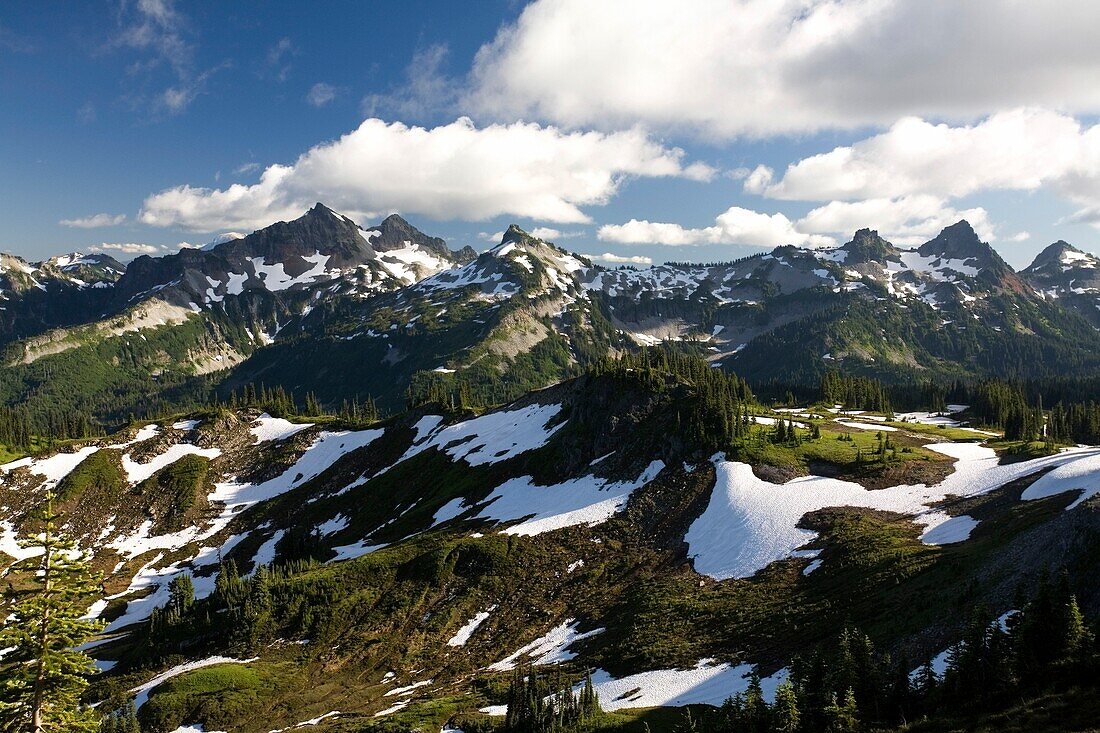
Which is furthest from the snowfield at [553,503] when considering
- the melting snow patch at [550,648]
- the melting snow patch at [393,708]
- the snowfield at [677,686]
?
the snowfield at [677,686]

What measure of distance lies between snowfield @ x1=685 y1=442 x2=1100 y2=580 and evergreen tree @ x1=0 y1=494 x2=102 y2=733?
66.6 metres

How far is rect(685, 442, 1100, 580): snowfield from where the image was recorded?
71.5 metres

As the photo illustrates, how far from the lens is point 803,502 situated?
86750 mm

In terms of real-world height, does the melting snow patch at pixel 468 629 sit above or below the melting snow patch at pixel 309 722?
above

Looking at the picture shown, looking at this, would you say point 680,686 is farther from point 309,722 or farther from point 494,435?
point 494,435

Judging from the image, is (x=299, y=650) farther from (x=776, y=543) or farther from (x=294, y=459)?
(x=294, y=459)

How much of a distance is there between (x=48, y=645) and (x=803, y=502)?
8475cm

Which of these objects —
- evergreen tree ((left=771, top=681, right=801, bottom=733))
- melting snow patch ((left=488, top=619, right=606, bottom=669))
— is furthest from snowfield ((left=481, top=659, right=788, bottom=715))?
evergreen tree ((left=771, top=681, right=801, bottom=733))

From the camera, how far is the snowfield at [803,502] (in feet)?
235

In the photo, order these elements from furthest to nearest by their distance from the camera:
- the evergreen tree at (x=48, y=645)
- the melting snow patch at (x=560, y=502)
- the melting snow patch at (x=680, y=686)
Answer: the melting snow patch at (x=560, y=502) < the melting snow patch at (x=680, y=686) < the evergreen tree at (x=48, y=645)

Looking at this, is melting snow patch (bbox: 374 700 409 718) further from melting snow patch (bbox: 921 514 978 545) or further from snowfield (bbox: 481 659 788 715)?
melting snow patch (bbox: 921 514 978 545)

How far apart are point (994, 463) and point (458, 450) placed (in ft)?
343

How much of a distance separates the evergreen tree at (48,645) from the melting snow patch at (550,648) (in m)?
51.7

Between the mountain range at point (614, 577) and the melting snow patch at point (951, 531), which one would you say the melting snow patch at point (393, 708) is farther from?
the melting snow patch at point (951, 531)
